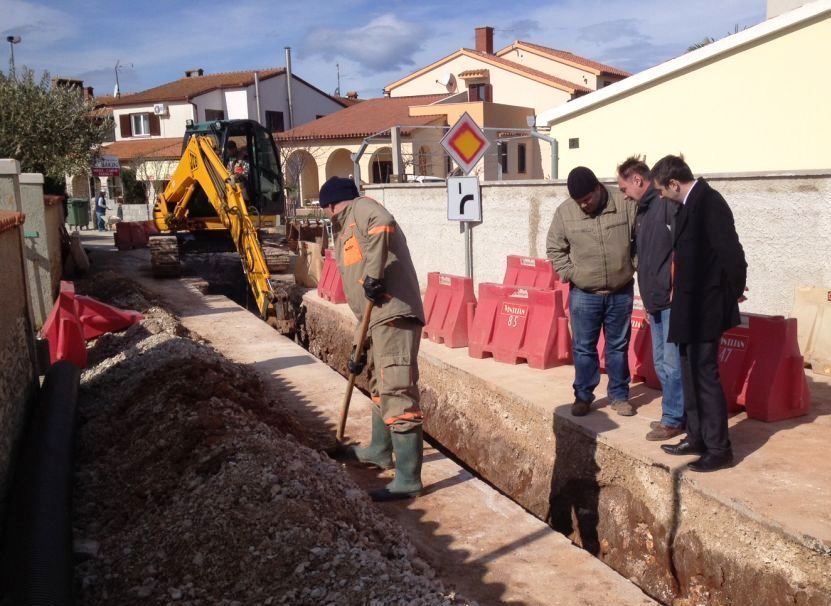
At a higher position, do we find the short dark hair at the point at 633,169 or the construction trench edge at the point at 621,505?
the short dark hair at the point at 633,169

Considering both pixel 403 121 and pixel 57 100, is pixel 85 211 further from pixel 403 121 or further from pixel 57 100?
pixel 403 121

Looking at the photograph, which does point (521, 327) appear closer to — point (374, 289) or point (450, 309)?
point (450, 309)

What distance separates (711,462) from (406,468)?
6.35ft

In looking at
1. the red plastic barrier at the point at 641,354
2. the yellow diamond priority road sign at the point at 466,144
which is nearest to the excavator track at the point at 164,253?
the yellow diamond priority road sign at the point at 466,144

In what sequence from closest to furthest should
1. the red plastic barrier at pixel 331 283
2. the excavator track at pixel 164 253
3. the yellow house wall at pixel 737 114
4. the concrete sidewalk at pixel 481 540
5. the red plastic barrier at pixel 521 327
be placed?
the concrete sidewalk at pixel 481 540, the red plastic barrier at pixel 521 327, the yellow house wall at pixel 737 114, the red plastic barrier at pixel 331 283, the excavator track at pixel 164 253

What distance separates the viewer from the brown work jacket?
15.5 ft

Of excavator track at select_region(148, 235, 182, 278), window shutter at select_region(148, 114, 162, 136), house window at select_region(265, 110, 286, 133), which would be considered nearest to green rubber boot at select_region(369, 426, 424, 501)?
excavator track at select_region(148, 235, 182, 278)

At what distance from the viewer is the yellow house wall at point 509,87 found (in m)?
39.7

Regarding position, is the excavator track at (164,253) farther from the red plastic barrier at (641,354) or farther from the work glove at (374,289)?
the work glove at (374,289)

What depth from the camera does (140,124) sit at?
46656 millimetres

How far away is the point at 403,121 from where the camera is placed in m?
37.9

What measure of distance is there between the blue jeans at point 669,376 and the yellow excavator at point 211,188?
31.7ft

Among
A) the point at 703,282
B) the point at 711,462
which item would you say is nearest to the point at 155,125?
the point at 703,282

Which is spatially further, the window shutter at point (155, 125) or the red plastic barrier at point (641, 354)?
the window shutter at point (155, 125)
